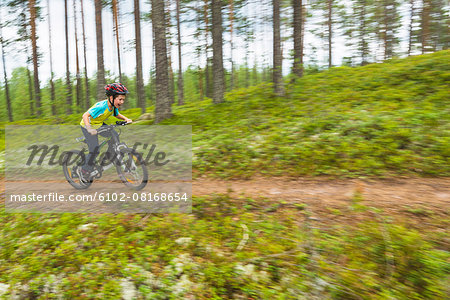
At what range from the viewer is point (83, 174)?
6395 mm

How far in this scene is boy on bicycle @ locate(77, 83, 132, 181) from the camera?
18.2ft

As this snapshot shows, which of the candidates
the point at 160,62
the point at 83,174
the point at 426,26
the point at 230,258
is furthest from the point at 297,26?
the point at 426,26

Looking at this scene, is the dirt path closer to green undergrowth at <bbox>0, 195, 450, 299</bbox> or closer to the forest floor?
the forest floor

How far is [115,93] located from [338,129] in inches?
244

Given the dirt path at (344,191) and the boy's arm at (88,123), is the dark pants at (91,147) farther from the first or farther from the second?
the dirt path at (344,191)

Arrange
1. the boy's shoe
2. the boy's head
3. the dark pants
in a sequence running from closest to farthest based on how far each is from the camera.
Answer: the boy's head → the dark pants → the boy's shoe

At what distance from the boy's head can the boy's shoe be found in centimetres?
183

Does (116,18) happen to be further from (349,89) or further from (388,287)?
(388,287)

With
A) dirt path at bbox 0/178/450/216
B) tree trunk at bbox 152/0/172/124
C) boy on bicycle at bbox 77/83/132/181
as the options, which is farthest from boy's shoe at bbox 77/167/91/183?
tree trunk at bbox 152/0/172/124

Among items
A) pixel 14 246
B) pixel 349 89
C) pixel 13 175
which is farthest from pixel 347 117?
pixel 13 175

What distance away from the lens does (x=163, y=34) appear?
1163 centimetres

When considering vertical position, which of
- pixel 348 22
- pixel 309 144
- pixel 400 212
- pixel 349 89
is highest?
pixel 348 22

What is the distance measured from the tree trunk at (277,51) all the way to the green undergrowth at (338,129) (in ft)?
1.76

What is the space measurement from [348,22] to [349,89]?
16.0 metres
